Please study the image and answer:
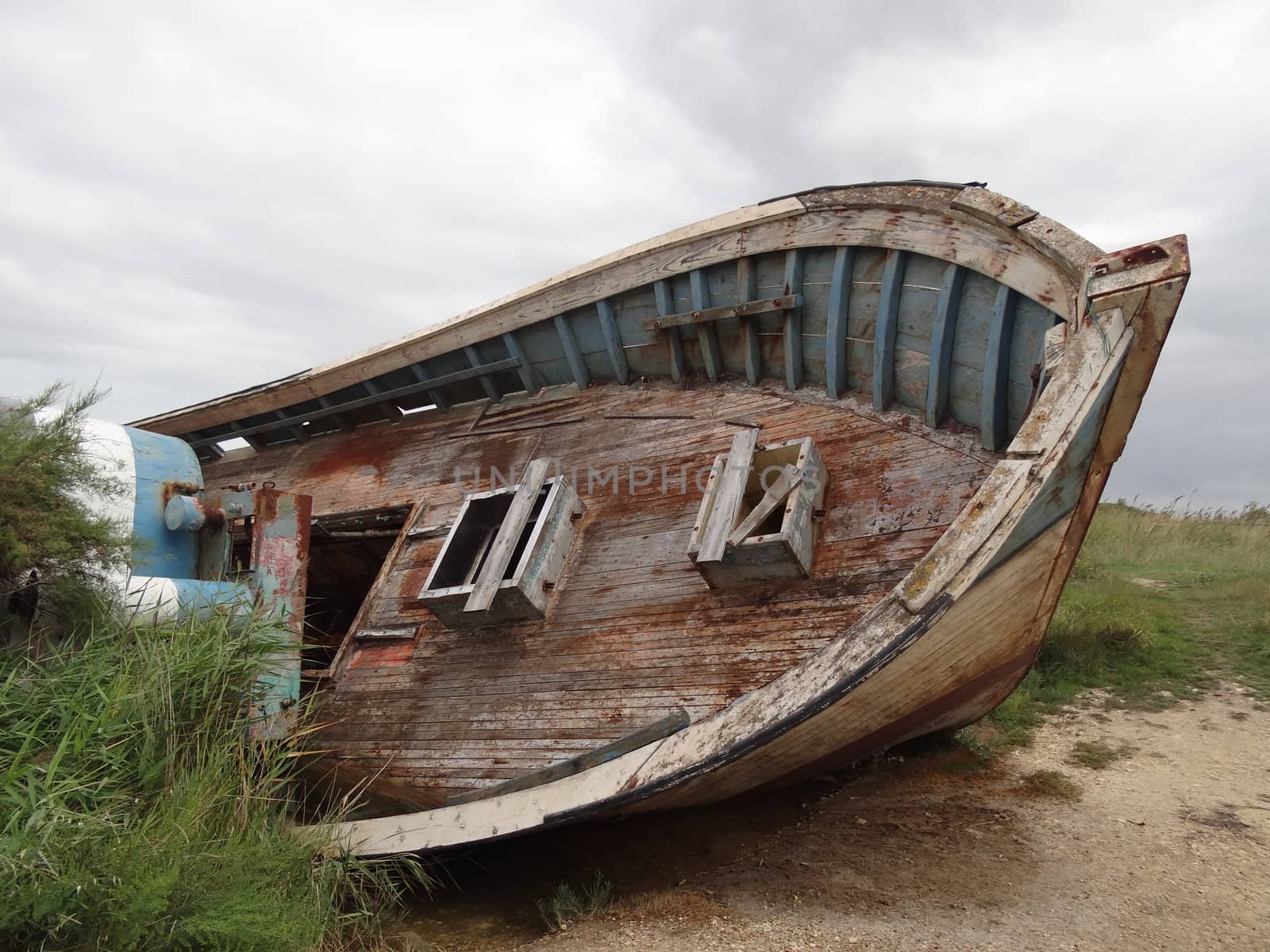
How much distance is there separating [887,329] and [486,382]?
11.8ft

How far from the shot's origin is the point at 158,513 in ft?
17.9

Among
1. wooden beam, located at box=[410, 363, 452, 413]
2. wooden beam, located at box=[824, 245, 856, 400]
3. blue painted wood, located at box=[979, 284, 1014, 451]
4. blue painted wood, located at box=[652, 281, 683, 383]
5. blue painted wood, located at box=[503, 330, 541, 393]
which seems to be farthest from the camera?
wooden beam, located at box=[410, 363, 452, 413]

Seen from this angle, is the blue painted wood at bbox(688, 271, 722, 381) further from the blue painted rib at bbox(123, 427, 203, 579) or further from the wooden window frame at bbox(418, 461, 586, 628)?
the blue painted rib at bbox(123, 427, 203, 579)

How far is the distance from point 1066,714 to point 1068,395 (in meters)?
3.97

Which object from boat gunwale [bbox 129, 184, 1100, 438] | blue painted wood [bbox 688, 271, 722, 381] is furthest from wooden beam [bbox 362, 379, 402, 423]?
blue painted wood [bbox 688, 271, 722, 381]

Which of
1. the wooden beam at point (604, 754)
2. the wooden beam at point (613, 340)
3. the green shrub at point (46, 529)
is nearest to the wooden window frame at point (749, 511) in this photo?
the wooden beam at point (604, 754)

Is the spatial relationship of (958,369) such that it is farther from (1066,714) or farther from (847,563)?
(1066,714)

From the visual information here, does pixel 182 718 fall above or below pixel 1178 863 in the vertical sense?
above

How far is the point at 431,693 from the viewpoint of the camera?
480cm

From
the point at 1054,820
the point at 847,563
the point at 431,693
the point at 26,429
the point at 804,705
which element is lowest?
the point at 1054,820

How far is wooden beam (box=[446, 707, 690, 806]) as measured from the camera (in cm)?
372

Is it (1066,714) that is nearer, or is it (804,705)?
(804,705)

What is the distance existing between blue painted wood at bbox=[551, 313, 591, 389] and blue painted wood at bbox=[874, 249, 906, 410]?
8.21 feet

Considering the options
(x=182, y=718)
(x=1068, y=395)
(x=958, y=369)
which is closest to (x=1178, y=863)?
(x=1068, y=395)
